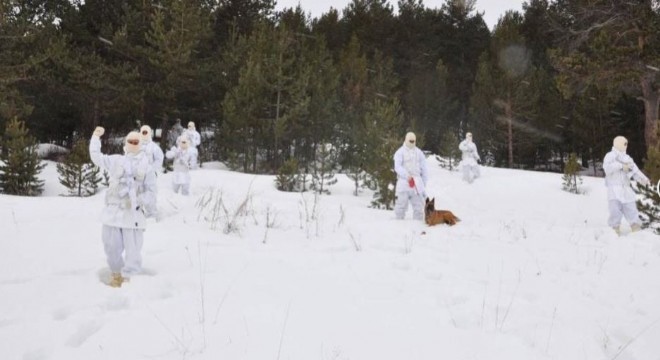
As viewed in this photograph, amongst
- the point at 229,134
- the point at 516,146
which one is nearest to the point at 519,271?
the point at 229,134

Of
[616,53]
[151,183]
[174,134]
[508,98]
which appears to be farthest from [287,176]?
[508,98]

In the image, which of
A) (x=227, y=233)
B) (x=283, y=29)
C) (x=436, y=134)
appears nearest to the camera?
(x=227, y=233)

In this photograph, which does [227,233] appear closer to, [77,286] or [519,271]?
[77,286]

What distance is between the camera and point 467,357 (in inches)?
116

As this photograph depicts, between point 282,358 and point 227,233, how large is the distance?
3.65m

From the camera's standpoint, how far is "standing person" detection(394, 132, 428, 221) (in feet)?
30.4

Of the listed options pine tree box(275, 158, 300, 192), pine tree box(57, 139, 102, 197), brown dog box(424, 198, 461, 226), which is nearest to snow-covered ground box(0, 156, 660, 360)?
brown dog box(424, 198, 461, 226)

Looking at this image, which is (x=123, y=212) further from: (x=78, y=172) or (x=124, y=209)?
(x=78, y=172)

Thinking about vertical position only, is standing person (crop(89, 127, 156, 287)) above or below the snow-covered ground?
above

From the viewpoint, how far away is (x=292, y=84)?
20.1 metres

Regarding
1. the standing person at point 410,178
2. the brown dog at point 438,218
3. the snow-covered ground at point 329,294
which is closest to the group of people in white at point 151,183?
the standing person at point 410,178

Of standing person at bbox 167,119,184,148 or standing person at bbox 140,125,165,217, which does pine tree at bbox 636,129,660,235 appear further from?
standing person at bbox 167,119,184,148

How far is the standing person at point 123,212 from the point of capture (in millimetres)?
4379

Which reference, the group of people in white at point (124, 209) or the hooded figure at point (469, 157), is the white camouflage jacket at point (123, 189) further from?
the hooded figure at point (469, 157)
